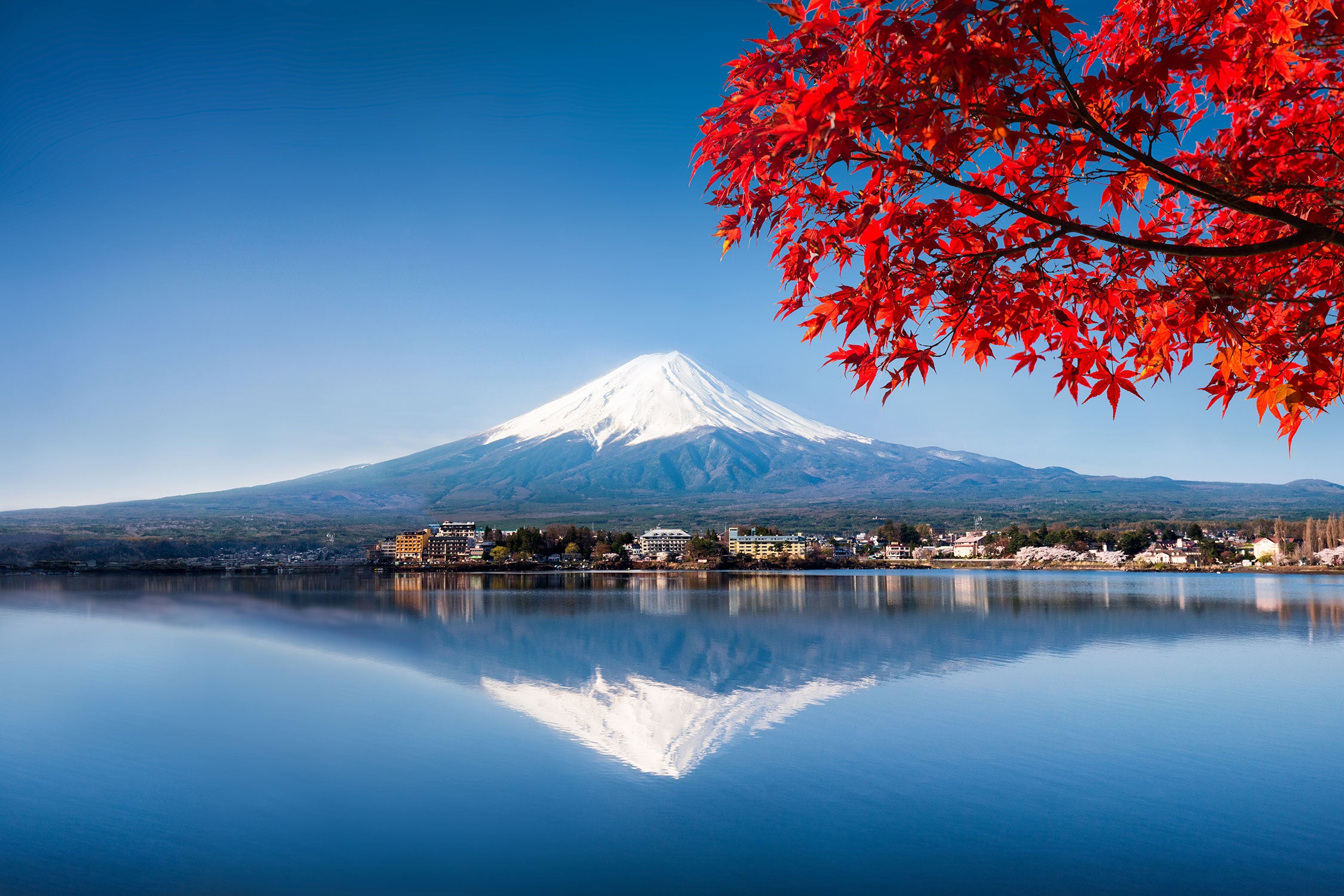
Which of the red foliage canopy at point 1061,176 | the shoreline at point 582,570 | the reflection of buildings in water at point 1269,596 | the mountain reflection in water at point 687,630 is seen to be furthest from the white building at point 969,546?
the red foliage canopy at point 1061,176

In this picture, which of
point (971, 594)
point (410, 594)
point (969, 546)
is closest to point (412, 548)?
point (410, 594)

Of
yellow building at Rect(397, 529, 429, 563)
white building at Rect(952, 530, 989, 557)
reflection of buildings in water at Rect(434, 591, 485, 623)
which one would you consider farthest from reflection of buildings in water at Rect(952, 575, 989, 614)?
yellow building at Rect(397, 529, 429, 563)

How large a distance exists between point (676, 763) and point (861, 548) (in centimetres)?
5582

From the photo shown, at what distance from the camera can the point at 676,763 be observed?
525cm

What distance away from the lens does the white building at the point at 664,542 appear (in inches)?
2037

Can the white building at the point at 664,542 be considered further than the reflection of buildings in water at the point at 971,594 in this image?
Yes

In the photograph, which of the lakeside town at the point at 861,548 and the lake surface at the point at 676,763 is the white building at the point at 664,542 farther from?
the lake surface at the point at 676,763

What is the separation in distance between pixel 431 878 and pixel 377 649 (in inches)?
317

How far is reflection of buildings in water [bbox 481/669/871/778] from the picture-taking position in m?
5.55

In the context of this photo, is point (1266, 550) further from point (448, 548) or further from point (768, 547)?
point (448, 548)

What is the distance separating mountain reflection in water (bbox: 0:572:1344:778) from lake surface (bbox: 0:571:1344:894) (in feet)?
0.31

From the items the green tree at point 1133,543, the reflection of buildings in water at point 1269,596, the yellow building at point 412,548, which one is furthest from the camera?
the green tree at point 1133,543

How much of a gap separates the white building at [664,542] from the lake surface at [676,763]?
39.7m

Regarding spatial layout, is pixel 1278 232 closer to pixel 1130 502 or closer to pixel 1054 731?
pixel 1054 731
